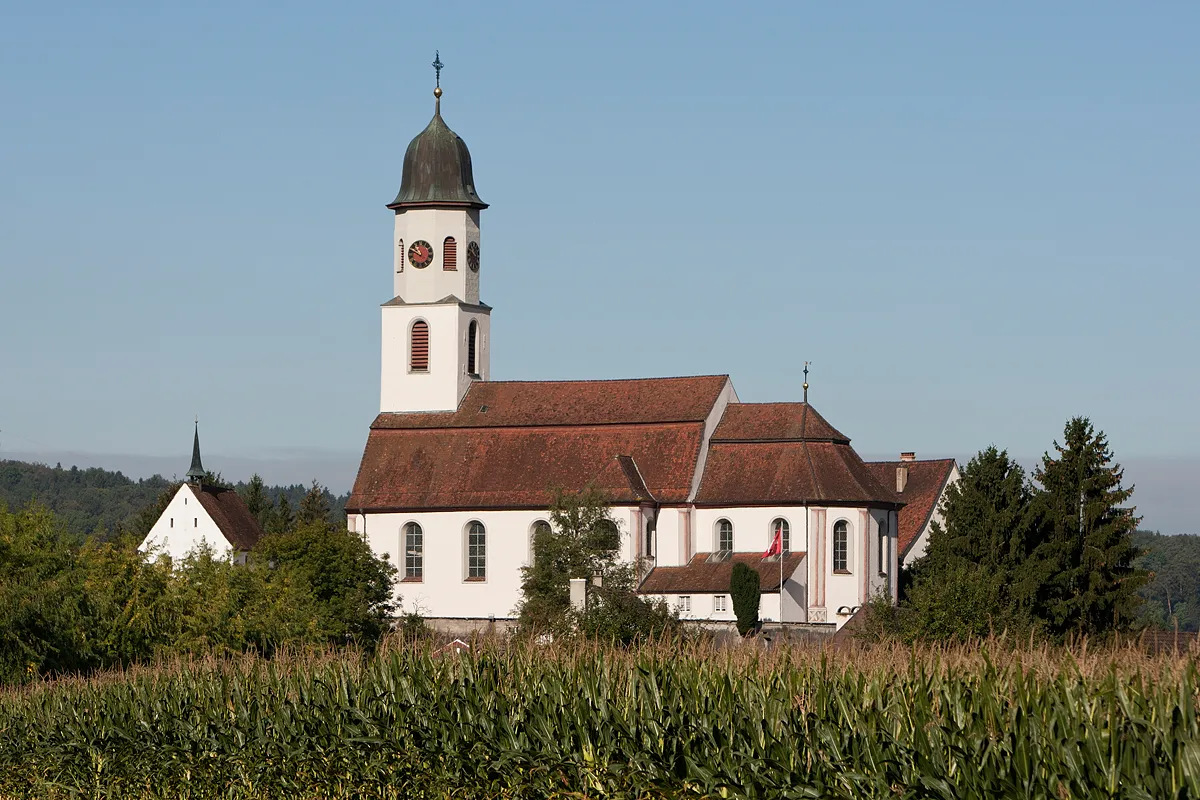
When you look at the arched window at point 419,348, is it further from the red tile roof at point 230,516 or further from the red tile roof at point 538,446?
the red tile roof at point 230,516

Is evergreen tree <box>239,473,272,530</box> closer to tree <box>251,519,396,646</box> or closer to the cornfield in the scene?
tree <box>251,519,396,646</box>

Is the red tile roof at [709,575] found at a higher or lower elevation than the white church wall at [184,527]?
lower

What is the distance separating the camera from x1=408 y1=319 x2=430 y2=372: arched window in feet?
268

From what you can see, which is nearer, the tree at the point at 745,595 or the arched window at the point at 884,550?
the tree at the point at 745,595

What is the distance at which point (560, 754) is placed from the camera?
59.3 ft

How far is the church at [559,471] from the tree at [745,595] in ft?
2.04

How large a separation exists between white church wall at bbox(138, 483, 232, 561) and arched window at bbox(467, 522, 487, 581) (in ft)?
73.9

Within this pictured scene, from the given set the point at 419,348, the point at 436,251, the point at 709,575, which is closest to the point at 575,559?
the point at 709,575

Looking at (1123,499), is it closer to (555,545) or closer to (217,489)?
(555,545)

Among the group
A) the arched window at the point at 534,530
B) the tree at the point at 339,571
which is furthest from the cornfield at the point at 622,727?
the arched window at the point at 534,530

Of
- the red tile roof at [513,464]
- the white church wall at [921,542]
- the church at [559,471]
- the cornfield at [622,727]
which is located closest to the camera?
the cornfield at [622,727]

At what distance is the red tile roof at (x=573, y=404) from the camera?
7912 cm

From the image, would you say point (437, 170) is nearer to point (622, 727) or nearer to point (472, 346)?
point (472, 346)

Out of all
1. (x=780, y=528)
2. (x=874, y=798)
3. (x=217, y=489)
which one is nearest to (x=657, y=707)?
(x=874, y=798)
